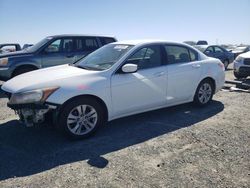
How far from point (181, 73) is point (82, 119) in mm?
2368

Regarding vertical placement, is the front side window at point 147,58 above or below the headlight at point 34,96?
above

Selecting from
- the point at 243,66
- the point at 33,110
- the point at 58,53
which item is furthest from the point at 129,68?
the point at 243,66

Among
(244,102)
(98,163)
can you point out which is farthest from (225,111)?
(98,163)

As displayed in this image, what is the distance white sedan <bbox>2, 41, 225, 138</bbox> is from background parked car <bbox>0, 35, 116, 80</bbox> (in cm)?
385

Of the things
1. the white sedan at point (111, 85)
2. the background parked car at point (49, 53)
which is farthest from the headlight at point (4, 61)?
the white sedan at point (111, 85)

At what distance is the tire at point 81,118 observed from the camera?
4152 millimetres

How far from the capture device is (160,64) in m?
5.26

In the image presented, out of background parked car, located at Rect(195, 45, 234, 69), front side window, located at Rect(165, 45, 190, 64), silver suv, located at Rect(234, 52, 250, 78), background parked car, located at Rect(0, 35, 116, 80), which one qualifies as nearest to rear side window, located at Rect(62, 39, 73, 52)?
background parked car, located at Rect(0, 35, 116, 80)

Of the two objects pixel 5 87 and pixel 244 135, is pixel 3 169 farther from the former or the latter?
pixel 244 135

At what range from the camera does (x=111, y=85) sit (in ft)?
14.8

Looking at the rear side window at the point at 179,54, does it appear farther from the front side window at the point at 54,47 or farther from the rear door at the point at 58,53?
the front side window at the point at 54,47

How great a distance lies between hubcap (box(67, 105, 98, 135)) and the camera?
4250 mm

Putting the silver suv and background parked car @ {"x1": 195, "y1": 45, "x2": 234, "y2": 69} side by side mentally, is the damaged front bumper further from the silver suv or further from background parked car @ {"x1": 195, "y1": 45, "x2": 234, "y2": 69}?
background parked car @ {"x1": 195, "y1": 45, "x2": 234, "y2": 69}

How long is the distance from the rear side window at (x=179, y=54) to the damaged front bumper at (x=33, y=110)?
262 cm
